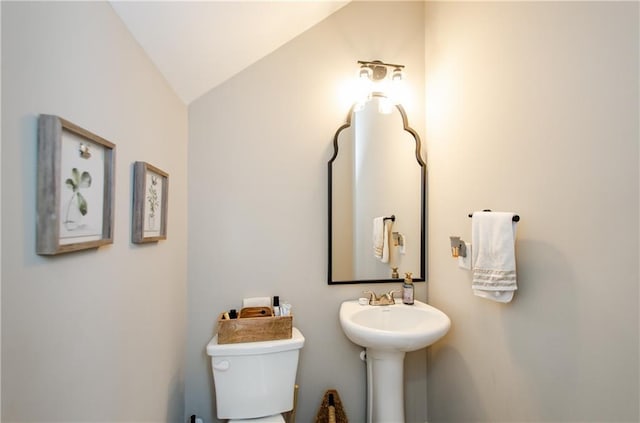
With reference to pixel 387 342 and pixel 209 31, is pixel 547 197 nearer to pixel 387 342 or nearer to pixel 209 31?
pixel 387 342

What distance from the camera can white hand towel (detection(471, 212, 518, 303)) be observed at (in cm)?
114

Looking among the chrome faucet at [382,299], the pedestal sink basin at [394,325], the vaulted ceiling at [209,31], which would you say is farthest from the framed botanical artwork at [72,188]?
the chrome faucet at [382,299]

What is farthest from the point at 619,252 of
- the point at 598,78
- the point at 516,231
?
the point at 598,78

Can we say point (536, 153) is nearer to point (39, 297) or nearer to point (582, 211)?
point (582, 211)

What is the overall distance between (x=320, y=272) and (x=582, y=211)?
3.89ft

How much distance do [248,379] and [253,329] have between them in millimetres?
221

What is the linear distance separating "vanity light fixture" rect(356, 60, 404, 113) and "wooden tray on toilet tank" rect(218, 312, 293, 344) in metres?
1.24

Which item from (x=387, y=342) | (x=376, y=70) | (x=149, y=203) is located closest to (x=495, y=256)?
(x=387, y=342)

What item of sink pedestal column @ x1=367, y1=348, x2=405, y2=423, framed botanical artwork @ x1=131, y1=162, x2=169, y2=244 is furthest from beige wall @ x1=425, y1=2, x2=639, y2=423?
framed botanical artwork @ x1=131, y1=162, x2=169, y2=244

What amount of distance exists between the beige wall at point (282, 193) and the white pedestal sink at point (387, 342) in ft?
0.53

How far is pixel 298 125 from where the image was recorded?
1.70 metres

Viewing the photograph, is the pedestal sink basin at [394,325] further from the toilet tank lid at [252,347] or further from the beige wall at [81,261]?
the beige wall at [81,261]

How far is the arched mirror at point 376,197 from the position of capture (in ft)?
5.68

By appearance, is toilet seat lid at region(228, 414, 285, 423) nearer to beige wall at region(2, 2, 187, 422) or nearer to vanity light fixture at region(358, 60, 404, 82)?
beige wall at region(2, 2, 187, 422)
